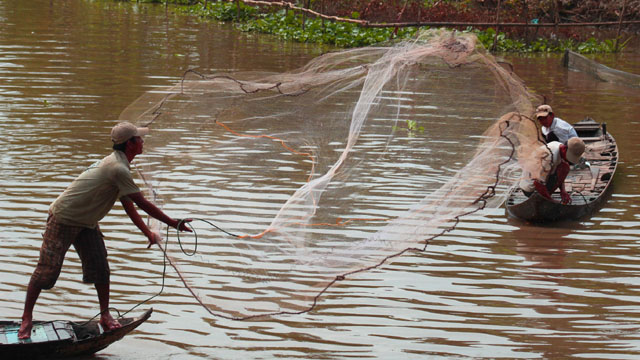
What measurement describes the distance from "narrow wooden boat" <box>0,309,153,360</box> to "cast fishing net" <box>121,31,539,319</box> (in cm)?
64

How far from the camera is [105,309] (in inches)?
200

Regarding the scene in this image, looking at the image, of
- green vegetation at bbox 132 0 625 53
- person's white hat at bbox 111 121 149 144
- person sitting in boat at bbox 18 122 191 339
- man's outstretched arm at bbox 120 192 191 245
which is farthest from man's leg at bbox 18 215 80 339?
green vegetation at bbox 132 0 625 53

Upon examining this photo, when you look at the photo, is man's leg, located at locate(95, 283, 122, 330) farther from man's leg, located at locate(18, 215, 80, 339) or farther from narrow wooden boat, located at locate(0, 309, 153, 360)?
man's leg, located at locate(18, 215, 80, 339)

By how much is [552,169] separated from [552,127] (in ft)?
2.00

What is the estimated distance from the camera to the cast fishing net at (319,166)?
5.66 m

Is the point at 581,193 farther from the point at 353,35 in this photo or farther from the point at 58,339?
the point at 353,35

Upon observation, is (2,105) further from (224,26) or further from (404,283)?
(224,26)

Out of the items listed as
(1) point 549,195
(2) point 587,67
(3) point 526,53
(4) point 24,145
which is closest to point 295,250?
(1) point 549,195

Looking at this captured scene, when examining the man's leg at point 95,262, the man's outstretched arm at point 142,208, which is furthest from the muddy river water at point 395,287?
the man's outstretched arm at point 142,208

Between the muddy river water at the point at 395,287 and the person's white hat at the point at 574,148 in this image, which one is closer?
the muddy river water at the point at 395,287

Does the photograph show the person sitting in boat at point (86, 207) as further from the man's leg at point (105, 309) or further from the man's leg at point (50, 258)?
the man's leg at point (105, 309)

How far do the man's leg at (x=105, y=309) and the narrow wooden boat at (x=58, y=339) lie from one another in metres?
0.05

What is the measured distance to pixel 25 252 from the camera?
674 cm

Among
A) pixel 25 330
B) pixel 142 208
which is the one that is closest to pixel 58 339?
pixel 25 330
